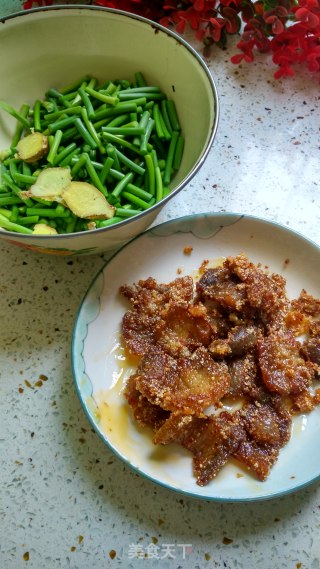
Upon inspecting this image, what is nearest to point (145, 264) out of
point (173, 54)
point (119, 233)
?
point (119, 233)

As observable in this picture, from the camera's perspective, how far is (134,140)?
1.22m

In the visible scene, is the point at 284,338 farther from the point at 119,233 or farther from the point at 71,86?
the point at 71,86

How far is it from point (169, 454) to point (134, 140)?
0.73 metres

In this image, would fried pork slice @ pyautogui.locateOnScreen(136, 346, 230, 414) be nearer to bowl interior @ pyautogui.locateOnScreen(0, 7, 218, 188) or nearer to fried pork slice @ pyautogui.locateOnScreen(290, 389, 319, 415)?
fried pork slice @ pyautogui.locateOnScreen(290, 389, 319, 415)

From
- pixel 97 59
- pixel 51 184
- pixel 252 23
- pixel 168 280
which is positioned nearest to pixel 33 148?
pixel 51 184

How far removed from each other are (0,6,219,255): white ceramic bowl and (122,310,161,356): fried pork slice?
6.8 inches

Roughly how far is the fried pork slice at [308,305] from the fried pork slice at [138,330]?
313 mm

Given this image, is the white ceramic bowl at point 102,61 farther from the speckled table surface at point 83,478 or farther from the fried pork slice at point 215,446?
the fried pork slice at point 215,446

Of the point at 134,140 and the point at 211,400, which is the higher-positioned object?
the point at 134,140

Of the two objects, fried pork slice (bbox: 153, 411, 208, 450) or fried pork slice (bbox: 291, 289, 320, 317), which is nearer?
fried pork slice (bbox: 153, 411, 208, 450)

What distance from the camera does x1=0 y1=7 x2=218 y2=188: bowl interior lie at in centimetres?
119

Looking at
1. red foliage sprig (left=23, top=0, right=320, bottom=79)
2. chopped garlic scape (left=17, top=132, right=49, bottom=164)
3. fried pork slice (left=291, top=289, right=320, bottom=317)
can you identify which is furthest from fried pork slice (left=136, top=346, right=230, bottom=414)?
red foliage sprig (left=23, top=0, right=320, bottom=79)

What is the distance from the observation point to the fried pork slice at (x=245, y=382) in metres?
1.02

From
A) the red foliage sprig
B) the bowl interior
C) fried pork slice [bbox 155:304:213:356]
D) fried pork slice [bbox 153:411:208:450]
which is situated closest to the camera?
fried pork slice [bbox 153:411:208:450]
